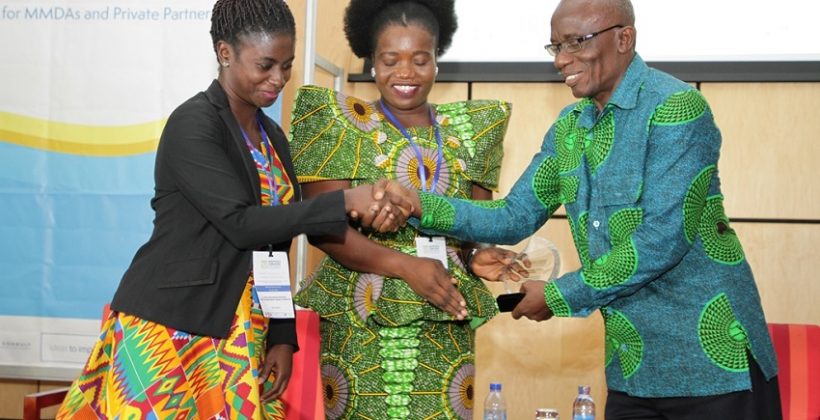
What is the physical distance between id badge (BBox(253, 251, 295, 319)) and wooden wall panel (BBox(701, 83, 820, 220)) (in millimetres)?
3034

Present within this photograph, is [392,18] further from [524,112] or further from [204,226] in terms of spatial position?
[524,112]

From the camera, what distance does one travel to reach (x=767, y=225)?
16.0ft

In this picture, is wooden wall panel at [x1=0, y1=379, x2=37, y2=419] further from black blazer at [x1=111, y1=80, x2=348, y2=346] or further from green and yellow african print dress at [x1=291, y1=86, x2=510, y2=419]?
black blazer at [x1=111, y1=80, x2=348, y2=346]

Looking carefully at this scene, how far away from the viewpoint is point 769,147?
488 centimetres

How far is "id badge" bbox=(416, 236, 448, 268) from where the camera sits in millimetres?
3068

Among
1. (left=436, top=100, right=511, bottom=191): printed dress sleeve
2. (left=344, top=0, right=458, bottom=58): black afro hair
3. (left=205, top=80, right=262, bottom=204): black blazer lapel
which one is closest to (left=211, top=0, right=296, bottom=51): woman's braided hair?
(left=205, top=80, right=262, bottom=204): black blazer lapel

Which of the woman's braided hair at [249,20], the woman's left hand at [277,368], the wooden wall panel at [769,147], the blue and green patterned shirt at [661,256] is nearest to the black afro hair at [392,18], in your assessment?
the woman's braided hair at [249,20]

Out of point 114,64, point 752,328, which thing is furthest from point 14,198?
point 752,328

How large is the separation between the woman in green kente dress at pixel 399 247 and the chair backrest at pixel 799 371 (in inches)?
59.0

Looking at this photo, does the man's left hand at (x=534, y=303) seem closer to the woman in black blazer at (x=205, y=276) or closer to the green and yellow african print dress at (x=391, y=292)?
the green and yellow african print dress at (x=391, y=292)

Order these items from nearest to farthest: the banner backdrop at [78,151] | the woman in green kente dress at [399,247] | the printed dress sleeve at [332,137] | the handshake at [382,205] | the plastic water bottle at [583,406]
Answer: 1. the handshake at [382,205]
2. the woman in green kente dress at [399,247]
3. the printed dress sleeve at [332,137]
4. the plastic water bottle at [583,406]
5. the banner backdrop at [78,151]

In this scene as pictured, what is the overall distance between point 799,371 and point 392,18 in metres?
2.21

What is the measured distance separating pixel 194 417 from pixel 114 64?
8.97 ft

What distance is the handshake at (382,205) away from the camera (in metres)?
2.86
